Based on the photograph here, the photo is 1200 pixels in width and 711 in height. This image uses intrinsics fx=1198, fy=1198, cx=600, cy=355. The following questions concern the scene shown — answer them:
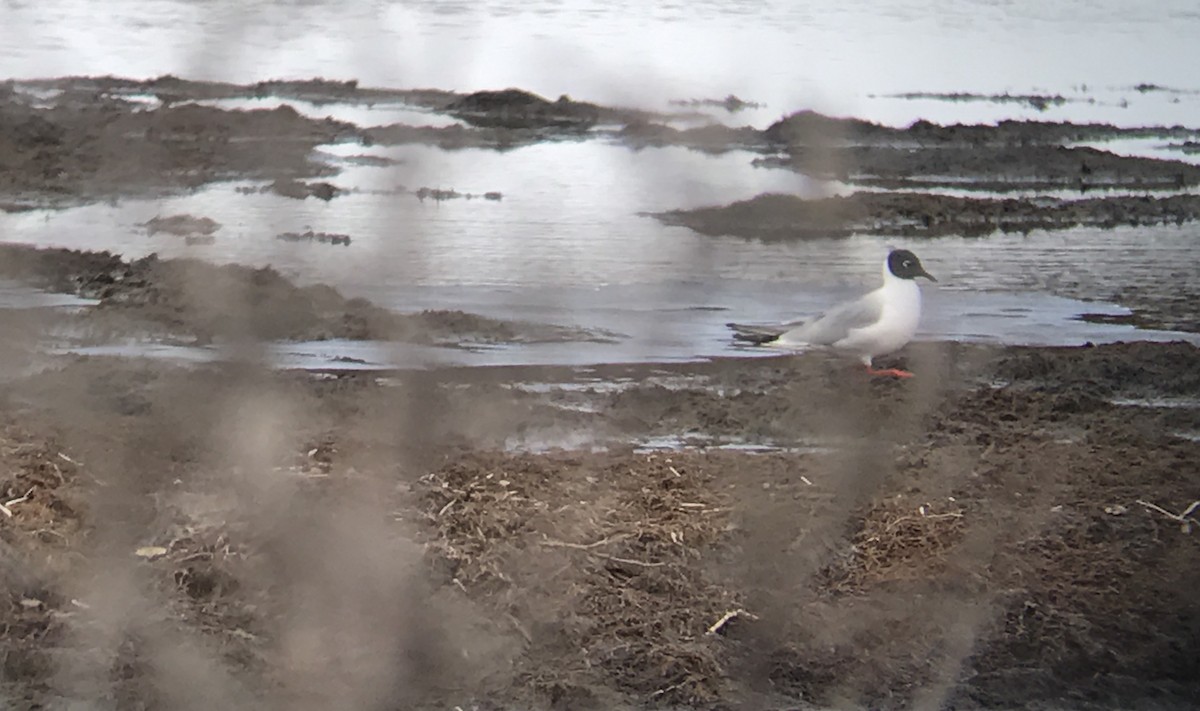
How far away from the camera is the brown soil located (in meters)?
1.22

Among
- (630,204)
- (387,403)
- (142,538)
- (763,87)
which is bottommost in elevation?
(142,538)

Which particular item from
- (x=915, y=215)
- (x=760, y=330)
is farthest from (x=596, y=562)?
(x=915, y=215)

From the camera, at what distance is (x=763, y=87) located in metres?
1.54

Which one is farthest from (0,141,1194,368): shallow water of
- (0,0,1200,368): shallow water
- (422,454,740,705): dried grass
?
(422,454,740,705): dried grass

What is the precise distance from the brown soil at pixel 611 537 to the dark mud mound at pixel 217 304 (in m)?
0.06

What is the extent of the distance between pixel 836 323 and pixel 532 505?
0.45m

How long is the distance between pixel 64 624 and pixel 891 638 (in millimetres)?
865

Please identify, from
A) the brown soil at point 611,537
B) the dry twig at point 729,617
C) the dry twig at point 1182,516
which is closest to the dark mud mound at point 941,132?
the brown soil at point 611,537

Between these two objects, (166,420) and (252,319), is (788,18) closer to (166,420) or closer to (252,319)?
(252,319)

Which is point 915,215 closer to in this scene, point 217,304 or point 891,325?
point 891,325

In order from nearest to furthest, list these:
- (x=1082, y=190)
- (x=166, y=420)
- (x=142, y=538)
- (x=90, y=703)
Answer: (x=90, y=703) → (x=142, y=538) → (x=166, y=420) → (x=1082, y=190)

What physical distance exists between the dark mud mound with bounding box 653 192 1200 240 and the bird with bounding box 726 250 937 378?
7cm

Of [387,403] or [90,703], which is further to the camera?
[387,403]

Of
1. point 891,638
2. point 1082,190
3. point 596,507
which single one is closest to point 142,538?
point 596,507
